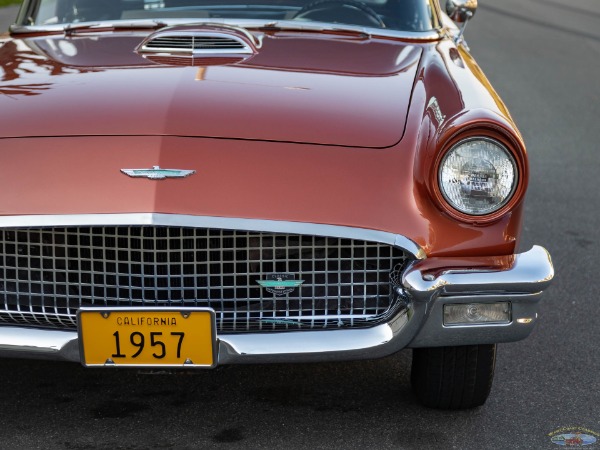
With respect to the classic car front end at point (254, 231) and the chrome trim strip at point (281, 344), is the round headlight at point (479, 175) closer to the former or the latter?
the classic car front end at point (254, 231)

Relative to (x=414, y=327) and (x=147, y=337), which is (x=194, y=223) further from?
(x=414, y=327)

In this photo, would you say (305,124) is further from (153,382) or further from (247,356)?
(153,382)

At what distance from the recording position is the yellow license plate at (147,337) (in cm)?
304

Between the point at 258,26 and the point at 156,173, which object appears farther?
the point at 258,26

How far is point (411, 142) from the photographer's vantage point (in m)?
3.24

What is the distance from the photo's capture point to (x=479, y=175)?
3215 millimetres

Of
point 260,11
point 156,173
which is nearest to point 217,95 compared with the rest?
point 156,173

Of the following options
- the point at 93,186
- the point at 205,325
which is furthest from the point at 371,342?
the point at 93,186

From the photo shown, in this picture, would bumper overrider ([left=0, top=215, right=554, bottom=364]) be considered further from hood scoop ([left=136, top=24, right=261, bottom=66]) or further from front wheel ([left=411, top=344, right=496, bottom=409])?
hood scoop ([left=136, top=24, right=261, bottom=66])

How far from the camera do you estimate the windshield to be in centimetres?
439

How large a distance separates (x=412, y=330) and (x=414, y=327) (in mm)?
11

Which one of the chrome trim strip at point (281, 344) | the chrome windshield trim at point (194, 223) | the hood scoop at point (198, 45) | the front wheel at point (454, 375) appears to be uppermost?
the hood scoop at point (198, 45)

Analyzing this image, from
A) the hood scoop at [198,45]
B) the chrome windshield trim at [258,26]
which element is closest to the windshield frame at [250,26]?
the chrome windshield trim at [258,26]

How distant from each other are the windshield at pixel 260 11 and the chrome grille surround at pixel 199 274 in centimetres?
146
